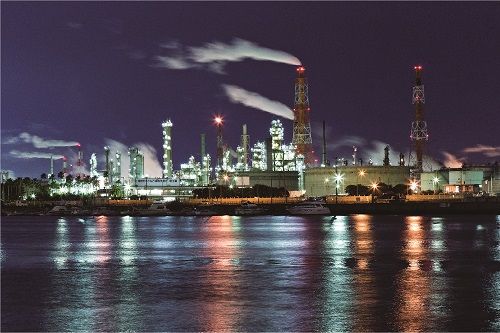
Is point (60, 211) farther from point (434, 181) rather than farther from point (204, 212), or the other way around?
point (434, 181)

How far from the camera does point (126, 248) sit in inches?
1773

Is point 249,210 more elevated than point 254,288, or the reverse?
point 249,210

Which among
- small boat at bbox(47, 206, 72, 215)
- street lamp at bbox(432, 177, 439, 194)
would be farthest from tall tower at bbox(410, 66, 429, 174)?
small boat at bbox(47, 206, 72, 215)

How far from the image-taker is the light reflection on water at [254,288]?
62.1ft

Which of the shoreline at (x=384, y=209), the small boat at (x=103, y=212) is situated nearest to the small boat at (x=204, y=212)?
the shoreline at (x=384, y=209)

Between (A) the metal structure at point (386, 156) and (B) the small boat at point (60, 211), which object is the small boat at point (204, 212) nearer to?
(B) the small boat at point (60, 211)

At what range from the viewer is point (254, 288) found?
2494 centimetres

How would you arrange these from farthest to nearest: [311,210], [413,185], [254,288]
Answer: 1. [413,185]
2. [311,210]
3. [254,288]

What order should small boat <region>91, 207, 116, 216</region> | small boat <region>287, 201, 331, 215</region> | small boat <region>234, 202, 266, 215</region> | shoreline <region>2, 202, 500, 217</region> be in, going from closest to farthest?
shoreline <region>2, 202, 500, 217</region> < small boat <region>287, 201, 331, 215</region> < small boat <region>234, 202, 266, 215</region> < small boat <region>91, 207, 116, 216</region>

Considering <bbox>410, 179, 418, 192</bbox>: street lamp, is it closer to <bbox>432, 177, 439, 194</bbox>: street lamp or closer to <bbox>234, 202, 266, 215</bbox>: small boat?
<bbox>432, 177, 439, 194</bbox>: street lamp

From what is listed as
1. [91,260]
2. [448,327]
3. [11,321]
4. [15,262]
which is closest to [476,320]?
[448,327]

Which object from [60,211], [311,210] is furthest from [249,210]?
[60,211]

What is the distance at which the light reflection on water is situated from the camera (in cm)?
1894

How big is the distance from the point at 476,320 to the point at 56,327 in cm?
969
